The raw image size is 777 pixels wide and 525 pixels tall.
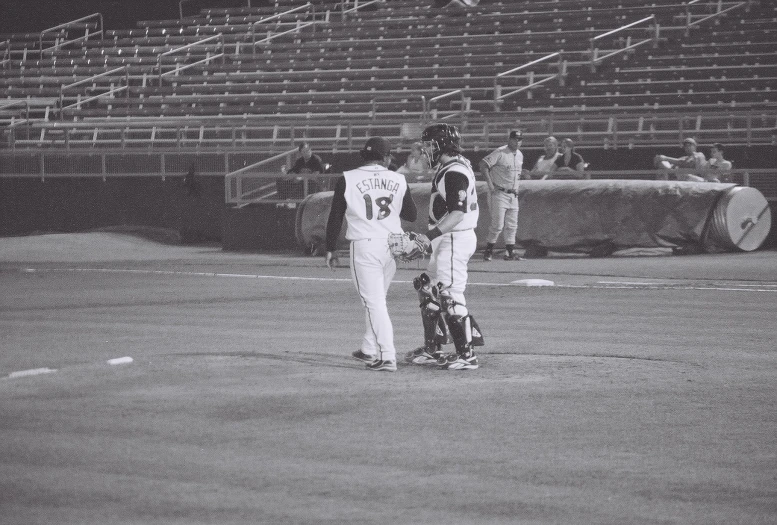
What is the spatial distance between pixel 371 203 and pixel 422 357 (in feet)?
4.47

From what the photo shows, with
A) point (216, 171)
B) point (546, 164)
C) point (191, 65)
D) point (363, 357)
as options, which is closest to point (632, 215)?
point (546, 164)

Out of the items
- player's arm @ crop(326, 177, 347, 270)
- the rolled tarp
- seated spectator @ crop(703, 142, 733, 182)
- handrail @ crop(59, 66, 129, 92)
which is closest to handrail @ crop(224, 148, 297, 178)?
the rolled tarp

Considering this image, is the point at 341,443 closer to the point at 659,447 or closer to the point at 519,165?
the point at 659,447

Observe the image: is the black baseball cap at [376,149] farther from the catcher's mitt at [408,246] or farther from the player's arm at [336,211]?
the catcher's mitt at [408,246]

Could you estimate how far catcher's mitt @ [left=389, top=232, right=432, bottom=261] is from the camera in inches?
362

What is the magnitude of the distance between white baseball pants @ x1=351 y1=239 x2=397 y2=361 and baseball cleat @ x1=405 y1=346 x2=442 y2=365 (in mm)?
417

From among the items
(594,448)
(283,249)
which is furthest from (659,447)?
(283,249)

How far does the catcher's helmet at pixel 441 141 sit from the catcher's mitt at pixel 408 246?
748mm

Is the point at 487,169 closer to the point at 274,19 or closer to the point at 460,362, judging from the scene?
the point at 460,362

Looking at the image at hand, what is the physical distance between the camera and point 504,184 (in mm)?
20797

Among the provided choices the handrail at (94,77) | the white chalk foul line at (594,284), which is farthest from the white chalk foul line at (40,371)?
the handrail at (94,77)

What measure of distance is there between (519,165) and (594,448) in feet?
47.7

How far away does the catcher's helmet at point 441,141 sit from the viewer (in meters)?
9.54

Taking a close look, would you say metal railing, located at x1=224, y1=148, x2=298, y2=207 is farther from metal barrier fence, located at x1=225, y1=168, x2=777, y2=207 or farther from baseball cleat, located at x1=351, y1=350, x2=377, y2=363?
baseball cleat, located at x1=351, y1=350, x2=377, y2=363
